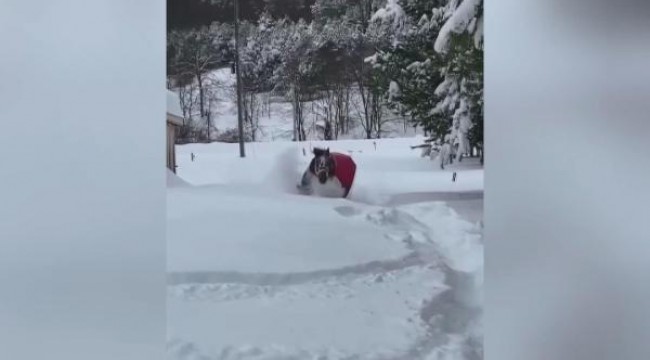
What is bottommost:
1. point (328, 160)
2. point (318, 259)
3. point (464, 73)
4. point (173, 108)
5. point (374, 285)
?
point (374, 285)

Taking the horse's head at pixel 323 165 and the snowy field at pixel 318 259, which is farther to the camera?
the horse's head at pixel 323 165

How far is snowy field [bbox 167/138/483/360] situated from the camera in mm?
3432

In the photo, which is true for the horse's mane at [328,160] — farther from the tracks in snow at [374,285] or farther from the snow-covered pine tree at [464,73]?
the snow-covered pine tree at [464,73]

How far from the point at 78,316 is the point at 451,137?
2132 mm

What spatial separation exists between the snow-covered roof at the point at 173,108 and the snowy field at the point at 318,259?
0.51 feet

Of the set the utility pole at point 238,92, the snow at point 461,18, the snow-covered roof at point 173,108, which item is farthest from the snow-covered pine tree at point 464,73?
the snow-covered roof at point 173,108

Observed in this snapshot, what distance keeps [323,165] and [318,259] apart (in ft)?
1.66

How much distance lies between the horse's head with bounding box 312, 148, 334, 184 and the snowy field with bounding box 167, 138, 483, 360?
0.20ft

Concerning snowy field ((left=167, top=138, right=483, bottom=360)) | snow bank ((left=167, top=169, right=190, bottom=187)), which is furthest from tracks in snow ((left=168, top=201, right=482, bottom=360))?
snow bank ((left=167, top=169, right=190, bottom=187))

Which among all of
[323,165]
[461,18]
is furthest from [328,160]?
[461,18]

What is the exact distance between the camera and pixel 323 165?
11.8ft

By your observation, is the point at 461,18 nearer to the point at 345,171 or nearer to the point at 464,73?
the point at 464,73

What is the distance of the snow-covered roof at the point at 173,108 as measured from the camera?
11.5 feet

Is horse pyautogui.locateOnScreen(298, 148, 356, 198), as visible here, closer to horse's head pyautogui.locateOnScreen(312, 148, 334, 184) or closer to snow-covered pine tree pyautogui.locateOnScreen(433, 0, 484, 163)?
horse's head pyautogui.locateOnScreen(312, 148, 334, 184)
